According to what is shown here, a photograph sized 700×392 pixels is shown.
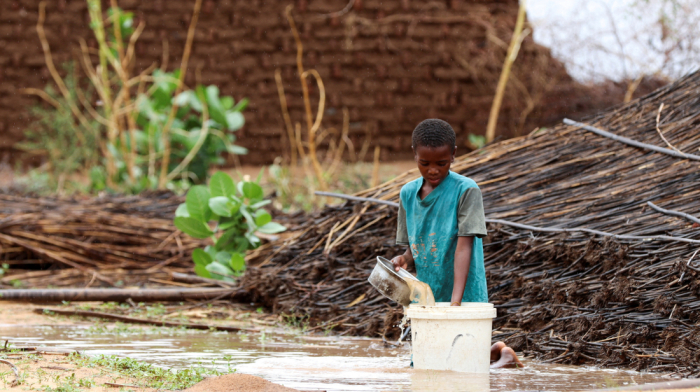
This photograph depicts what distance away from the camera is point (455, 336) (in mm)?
2512

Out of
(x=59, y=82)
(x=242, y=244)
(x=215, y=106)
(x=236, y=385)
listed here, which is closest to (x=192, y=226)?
(x=242, y=244)

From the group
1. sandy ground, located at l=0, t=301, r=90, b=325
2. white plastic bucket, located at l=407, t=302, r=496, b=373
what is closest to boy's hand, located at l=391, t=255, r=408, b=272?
white plastic bucket, located at l=407, t=302, r=496, b=373

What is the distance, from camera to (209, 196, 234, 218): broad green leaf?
483 cm

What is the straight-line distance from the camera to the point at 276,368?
272 cm

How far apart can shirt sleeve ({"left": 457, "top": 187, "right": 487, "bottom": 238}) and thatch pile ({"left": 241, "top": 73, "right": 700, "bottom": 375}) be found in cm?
77

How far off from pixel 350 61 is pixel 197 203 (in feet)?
17.3

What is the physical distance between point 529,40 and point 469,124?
1.38 metres

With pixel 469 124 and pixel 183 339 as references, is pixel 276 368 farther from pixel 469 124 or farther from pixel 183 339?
pixel 469 124

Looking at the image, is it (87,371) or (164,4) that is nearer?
(87,371)

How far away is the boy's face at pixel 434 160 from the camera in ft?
8.53

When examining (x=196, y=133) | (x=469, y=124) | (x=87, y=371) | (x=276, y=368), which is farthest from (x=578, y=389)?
(x=469, y=124)

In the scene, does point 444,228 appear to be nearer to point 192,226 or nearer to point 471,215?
point 471,215

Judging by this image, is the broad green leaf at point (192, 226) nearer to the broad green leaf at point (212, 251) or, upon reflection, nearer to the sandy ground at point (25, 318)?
the broad green leaf at point (212, 251)

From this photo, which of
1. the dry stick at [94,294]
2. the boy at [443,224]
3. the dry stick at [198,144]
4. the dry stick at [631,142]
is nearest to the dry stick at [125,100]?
the dry stick at [198,144]
